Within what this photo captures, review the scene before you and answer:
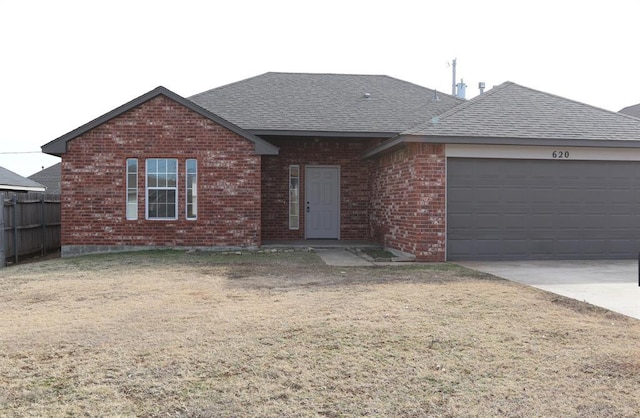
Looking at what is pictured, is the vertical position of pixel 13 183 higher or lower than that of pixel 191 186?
higher

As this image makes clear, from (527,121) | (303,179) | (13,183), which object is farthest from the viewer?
(13,183)

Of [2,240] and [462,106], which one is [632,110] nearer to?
[462,106]

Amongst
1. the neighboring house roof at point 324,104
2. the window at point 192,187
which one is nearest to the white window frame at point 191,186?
the window at point 192,187

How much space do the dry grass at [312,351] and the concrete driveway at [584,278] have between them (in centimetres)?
61

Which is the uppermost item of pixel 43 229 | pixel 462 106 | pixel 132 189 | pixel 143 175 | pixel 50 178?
pixel 462 106

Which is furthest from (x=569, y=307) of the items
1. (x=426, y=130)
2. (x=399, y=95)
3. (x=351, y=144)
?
(x=399, y=95)

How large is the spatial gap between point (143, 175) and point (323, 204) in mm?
5470

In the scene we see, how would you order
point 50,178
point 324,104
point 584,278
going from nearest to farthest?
point 584,278 → point 324,104 → point 50,178

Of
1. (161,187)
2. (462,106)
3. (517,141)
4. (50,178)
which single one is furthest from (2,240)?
(50,178)

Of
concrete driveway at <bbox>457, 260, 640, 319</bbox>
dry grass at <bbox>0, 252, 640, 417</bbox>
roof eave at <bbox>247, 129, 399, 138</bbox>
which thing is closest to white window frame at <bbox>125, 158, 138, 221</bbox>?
roof eave at <bbox>247, 129, 399, 138</bbox>

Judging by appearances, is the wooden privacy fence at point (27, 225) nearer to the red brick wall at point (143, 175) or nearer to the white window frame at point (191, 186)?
the red brick wall at point (143, 175)

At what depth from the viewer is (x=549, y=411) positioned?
4172 mm

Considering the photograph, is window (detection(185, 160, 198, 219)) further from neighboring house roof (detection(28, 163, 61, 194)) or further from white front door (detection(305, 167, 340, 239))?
neighboring house roof (detection(28, 163, 61, 194))

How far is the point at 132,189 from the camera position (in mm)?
14812
